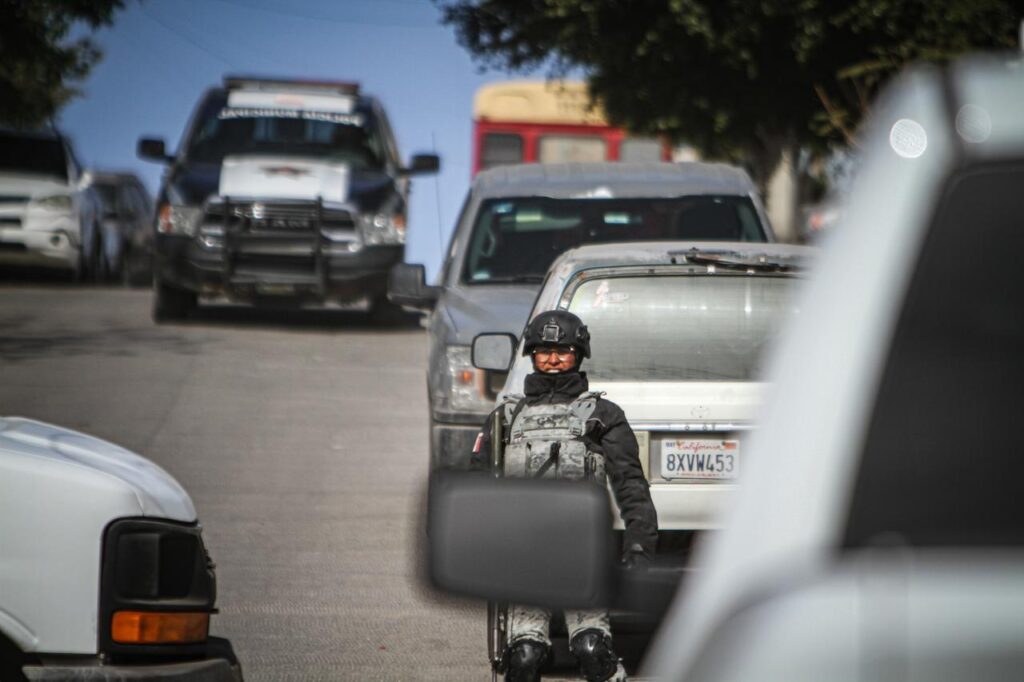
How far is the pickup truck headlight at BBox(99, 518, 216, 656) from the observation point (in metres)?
4.30

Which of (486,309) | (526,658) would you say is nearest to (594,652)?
(526,658)

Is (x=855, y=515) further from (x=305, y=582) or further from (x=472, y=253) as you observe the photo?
(x=472, y=253)

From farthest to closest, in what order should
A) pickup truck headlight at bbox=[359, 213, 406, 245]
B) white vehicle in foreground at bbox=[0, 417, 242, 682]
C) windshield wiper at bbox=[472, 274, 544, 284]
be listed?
pickup truck headlight at bbox=[359, 213, 406, 245] → windshield wiper at bbox=[472, 274, 544, 284] → white vehicle in foreground at bbox=[0, 417, 242, 682]

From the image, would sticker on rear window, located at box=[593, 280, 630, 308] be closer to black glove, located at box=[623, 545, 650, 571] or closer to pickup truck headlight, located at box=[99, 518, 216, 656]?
black glove, located at box=[623, 545, 650, 571]

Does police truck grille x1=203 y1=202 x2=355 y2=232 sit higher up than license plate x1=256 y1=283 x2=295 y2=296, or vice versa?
police truck grille x1=203 y1=202 x2=355 y2=232

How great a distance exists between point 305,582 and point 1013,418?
7.02m

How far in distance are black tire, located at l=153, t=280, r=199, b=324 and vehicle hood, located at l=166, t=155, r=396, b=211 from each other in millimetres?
1497

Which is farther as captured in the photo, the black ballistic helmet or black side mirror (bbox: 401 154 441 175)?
black side mirror (bbox: 401 154 441 175)

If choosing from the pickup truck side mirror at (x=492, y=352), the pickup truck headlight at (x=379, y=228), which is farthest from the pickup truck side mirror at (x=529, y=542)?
the pickup truck headlight at (x=379, y=228)

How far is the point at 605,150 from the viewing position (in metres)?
28.4

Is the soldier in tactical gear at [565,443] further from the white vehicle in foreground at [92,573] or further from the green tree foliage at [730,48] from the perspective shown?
the green tree foliage at [730,48]

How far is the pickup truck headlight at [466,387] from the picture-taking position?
9312 mm

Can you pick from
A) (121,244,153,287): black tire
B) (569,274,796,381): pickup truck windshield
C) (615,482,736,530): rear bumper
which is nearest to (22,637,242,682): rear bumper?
(615,482,736,530): rear bumper

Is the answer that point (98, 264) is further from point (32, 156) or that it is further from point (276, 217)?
point (276, 217)
